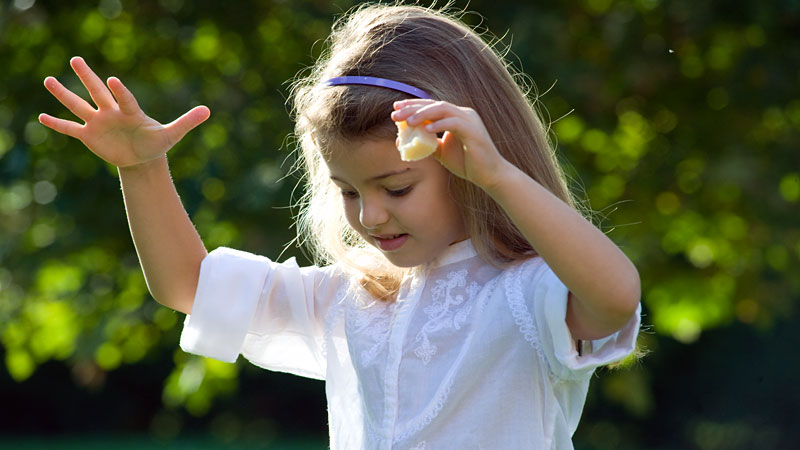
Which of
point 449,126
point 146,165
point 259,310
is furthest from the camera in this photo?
point 259,310

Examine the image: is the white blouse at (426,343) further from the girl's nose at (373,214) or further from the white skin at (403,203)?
the girl's nose at (373,214)

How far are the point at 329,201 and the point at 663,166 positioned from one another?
3.18 metres

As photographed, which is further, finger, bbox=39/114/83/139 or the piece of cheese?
finger, bbox=39/114/83/139

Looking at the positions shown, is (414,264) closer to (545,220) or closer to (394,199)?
(394,199)

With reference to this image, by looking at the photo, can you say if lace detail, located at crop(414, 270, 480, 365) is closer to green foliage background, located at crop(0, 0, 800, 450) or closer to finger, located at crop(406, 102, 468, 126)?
finger, located at crop(406, 102, 468, 126)

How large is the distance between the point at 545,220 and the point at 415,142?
22 cm

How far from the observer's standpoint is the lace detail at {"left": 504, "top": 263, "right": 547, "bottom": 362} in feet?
Result: 5.54

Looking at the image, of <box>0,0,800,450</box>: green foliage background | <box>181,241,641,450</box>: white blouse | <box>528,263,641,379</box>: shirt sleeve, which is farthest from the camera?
<box>0,0,800,450</box>: green foliage background

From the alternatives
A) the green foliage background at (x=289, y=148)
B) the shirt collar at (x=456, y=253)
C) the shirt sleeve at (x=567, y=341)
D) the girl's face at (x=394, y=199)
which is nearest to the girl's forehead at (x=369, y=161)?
the girl's face at (x=394, y=199)

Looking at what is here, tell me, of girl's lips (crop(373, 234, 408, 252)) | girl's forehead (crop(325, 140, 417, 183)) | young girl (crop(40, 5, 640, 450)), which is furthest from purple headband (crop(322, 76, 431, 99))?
girl's lips (crop(373, 234, 408, 252))

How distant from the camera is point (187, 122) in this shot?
188cm

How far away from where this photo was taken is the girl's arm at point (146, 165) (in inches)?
73.5

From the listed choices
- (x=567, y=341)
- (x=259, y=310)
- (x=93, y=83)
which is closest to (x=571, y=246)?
(x=567, y=341)

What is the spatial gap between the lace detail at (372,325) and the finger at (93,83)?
60 centimetres
